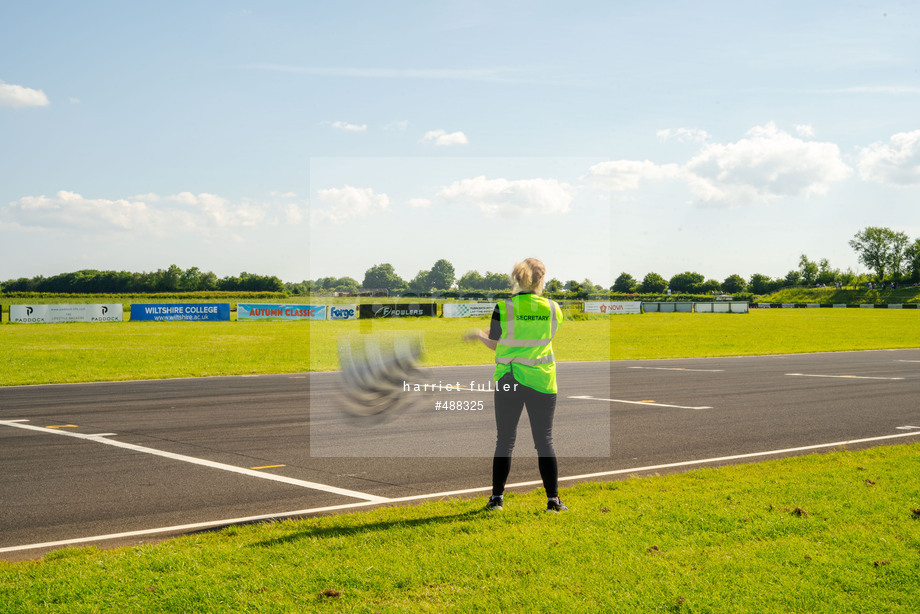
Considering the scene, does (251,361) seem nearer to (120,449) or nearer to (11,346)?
(11,346)

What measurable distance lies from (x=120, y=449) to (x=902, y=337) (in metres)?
41.1

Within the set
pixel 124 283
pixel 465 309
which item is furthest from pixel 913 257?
pixel 124 283

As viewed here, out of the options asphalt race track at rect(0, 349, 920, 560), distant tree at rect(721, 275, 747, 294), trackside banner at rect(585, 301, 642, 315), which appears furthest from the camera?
distant tree at rect(721, 275, 747, 294)

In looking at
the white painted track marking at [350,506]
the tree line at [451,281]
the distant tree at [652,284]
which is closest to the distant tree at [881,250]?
the tree line at [451,281]

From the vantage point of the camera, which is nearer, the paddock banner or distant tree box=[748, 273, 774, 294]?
the paddock banner

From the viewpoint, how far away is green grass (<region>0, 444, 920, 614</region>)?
14.4 feet

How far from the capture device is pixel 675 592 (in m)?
4.52

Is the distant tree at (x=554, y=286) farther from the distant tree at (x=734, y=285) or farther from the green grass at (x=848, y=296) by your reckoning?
the distant tree at (x=734, y=285)

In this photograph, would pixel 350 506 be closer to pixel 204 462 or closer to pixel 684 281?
pixel 204 462

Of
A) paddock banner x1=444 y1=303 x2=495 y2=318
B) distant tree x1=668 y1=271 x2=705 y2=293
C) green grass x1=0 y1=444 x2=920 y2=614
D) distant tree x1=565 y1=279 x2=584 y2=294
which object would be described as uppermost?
distant tree x1=668 y1=271 x2=705 y2=293

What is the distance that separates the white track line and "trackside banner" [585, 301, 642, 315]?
53.7 meters

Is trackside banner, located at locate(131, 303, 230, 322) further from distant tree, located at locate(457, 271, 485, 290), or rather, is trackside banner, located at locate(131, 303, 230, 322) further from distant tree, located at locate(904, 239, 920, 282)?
distant tree, located at locate(904, 239, 920, 282)

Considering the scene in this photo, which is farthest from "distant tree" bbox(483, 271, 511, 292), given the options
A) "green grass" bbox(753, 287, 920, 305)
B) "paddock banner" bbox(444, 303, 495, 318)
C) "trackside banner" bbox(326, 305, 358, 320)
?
"green grass" bbox(753, 287, 920, 305)

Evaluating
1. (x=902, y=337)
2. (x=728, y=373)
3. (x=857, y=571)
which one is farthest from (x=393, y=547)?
(x=902, y=337)
